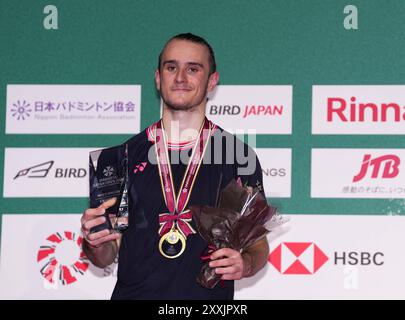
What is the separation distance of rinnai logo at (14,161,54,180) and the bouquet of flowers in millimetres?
1793

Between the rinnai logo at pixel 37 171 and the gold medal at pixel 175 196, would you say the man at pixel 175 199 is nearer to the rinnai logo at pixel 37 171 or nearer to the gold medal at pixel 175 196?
the gold medal at pixel 175 196

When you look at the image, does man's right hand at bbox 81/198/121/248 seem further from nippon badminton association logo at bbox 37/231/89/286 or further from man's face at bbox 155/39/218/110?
nippon badminton association logo at bbox 37/231/89/286

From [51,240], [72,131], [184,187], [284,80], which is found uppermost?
[284,80]

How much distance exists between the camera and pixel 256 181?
3.10 meters

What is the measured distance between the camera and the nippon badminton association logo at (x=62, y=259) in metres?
4.29

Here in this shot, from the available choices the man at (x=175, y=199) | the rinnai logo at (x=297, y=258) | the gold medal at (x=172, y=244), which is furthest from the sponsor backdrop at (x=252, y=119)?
the gold medal at (x=172, y=244)

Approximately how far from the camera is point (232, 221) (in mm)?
2768

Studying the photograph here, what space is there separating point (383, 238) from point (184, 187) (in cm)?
157

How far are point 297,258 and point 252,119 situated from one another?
881 mm

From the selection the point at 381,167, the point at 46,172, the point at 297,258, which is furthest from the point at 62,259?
the point at 381,167

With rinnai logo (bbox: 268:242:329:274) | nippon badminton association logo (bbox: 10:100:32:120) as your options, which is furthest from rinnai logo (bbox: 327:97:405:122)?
nippon badminton association logo (bbox: 10:100:32:120)
